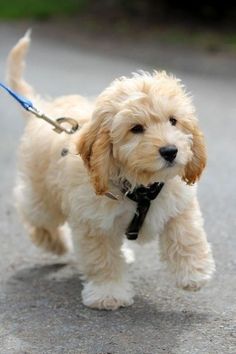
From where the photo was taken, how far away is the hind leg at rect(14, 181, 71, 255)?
585 cm

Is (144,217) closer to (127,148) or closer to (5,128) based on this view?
(127,148)

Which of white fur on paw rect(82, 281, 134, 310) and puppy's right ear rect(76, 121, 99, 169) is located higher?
puppy's right ear rect(76, 121, 99, 169)

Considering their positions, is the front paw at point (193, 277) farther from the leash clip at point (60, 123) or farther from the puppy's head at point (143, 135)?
the leash clip at point (60, 123)

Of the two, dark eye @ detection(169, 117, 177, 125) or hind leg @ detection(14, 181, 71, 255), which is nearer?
dark eye @ detection(169, 117, 177, 125)

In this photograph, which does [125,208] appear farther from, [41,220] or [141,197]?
[41,220]

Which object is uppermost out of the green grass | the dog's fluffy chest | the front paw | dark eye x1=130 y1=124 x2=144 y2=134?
the green grass

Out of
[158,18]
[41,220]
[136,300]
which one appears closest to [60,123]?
[41,220]

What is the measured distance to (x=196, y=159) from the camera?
186 inches

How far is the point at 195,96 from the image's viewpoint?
465 inches

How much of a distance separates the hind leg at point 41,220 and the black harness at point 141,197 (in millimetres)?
956

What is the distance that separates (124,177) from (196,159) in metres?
0.43

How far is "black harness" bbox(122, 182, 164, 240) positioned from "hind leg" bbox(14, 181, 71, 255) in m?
0.96

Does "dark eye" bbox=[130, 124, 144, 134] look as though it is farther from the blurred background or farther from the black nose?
the blurred background

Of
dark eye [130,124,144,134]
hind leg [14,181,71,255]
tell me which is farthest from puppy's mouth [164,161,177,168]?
hind leg [14,181,71,255]
